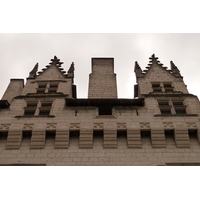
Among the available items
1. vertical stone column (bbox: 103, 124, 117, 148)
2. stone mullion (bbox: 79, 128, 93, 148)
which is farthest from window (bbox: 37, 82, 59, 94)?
vertical stone column (bbox: 103, 124, 117, 148)

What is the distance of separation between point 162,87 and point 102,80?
5065mm

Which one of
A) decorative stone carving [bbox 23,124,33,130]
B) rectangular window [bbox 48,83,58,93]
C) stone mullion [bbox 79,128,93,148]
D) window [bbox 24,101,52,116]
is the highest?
rectangular window [bbox 48,83,58,93]

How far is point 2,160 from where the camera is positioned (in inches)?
608

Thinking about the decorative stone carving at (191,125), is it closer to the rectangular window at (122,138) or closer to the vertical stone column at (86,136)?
the rectangular window at (122,138)

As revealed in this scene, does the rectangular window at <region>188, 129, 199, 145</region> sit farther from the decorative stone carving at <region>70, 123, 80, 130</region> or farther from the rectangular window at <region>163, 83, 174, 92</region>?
the decorative stone carving at <region>70, 123, 80, 130</region>

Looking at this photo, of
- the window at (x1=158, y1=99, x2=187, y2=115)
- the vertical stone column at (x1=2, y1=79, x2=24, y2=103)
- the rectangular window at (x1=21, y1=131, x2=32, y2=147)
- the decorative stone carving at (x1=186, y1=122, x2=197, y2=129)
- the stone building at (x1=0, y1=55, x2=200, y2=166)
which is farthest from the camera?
the vertical stone column at (x1=2, y1=79, x2=24, y2=103)

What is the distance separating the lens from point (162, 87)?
2202cm

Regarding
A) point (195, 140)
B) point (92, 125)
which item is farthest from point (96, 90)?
point (195, 140)

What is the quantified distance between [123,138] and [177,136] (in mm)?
3202

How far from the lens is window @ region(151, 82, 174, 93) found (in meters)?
21.8

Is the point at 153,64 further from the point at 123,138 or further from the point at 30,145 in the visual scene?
the point at 30,145

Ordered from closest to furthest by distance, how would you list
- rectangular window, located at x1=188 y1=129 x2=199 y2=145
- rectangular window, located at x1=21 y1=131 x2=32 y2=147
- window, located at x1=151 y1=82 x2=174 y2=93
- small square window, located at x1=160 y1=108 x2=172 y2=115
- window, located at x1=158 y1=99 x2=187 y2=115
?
rectangular window, located at x1=21 y1=131 x2=32 y2=147
rectangular window, located at x1=188 y1=129 x2=199 y2=145
window, located at x1=158 y1=99 x2=187 y2=115
small square window, located at x1=160 y1=108 x2=172 y2=115
window, located at x1=151 y1=82 x2=174 y2=93

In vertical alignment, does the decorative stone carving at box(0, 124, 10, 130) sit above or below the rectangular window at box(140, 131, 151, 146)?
above

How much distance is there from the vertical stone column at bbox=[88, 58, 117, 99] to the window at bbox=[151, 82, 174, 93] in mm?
3166
